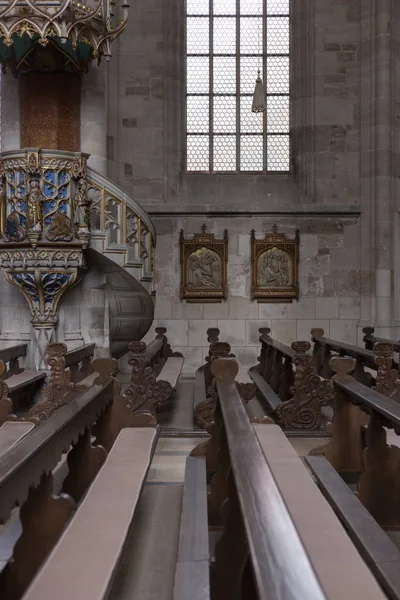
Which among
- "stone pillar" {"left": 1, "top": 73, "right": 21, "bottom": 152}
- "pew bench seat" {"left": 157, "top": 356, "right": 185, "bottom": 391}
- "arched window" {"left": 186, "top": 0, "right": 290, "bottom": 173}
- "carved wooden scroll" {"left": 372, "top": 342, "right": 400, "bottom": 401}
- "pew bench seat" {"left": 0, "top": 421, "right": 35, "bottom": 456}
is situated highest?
"arched window" {"left": 186, "top": 0, "right": 290, "bottom": 173}

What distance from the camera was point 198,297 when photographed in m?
11.8

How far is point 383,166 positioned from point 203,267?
3.40 m

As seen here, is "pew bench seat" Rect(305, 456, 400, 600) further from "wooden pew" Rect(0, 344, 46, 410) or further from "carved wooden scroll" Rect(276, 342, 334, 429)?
"wooden pew" Rect(0, 344, 46, 410)

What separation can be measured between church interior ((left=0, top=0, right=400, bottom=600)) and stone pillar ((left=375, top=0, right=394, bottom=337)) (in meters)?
0.04

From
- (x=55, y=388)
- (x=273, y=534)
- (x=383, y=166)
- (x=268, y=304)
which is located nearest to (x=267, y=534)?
(x=273, y=534)

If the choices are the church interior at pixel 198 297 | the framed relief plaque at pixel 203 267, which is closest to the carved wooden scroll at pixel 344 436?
the church interior at pixel 198 297

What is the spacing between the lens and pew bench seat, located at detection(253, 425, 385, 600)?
2061 mm

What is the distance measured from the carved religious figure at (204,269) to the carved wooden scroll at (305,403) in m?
5.29

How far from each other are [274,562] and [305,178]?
35.7ft

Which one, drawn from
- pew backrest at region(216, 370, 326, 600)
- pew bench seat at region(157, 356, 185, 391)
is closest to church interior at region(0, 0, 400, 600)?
pew backrest at region(216, 370, 326, 600)

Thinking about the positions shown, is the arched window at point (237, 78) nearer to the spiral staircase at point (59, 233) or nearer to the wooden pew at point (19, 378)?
the spiral staircase at point (59, 233)

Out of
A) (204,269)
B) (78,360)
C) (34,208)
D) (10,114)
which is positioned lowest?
(78,360)

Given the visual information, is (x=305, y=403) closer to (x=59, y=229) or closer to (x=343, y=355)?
(x=343, y=355)

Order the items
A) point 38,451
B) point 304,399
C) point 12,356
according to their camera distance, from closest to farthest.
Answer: point 38,451 → point 304,399 → point 12,356
